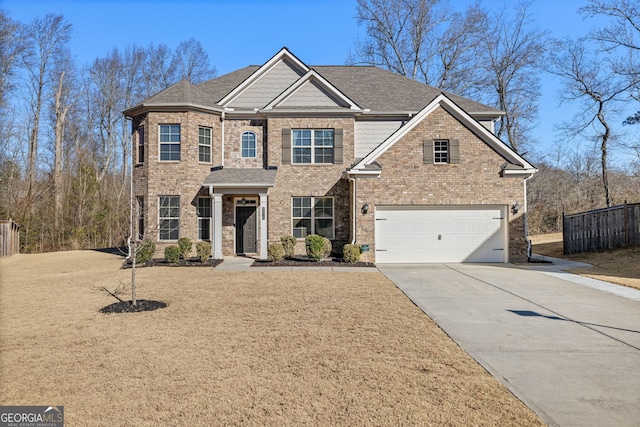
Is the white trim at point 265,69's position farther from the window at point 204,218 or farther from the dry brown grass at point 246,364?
the dry brown grass at point 246,364

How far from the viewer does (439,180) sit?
1686 cm

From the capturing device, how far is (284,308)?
8820 millimetres

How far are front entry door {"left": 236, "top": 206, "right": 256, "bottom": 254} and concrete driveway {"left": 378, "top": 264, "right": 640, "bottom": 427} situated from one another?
8.14 m

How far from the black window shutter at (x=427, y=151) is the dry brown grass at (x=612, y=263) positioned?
254 inches

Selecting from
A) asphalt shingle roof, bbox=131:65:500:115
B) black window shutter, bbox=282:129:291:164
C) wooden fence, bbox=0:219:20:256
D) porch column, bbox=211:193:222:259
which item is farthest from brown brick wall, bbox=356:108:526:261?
wooden fence, bbox=0:219:20:256

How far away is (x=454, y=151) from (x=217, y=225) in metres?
10.1

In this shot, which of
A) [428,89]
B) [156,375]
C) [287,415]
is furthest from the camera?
[428,89]

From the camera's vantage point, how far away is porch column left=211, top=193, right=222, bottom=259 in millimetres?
17422

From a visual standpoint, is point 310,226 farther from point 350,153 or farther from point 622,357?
point 622,357

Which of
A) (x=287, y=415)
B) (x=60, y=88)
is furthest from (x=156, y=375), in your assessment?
(x=60, y=88)

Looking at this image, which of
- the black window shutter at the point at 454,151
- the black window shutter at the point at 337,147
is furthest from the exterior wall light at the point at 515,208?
the black window shutter at the point at 337,147

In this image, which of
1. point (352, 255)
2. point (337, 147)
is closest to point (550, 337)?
point (352, 255)

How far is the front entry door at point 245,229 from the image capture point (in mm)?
18906

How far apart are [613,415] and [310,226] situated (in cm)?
1500
